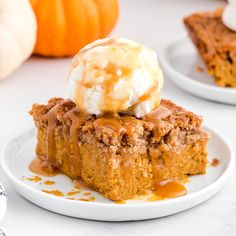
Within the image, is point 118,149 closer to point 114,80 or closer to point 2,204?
point 114,80

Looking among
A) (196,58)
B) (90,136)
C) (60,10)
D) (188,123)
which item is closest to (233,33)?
(196,58)

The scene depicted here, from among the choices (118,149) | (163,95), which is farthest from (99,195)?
(163,95)

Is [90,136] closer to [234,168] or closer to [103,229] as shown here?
[103,229]

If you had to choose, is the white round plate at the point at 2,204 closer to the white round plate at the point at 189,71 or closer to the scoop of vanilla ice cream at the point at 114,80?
the scoop of vanilla ice cream at the point at 114,80

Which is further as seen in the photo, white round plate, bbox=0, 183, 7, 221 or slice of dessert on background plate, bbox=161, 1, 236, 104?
slice of dessert on background plate, bbox=161, 1, 236, 104

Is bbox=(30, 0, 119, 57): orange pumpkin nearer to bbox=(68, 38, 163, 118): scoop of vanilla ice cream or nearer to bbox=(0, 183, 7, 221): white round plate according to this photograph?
bbox=(68, 38, 163, 118): scoop of vanilla ice cream

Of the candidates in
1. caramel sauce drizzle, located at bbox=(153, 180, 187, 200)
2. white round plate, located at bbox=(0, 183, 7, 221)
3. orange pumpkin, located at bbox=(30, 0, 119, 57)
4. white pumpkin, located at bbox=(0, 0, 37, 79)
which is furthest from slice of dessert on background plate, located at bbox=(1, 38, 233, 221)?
orange pumpkin, located at bbox=(30, 0, 119, 57)
